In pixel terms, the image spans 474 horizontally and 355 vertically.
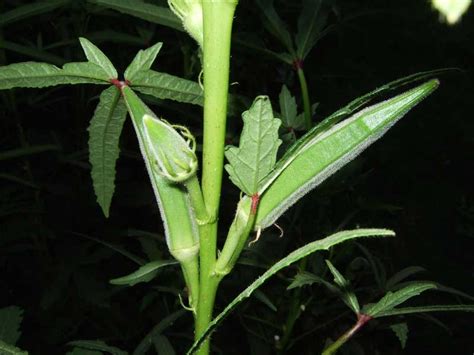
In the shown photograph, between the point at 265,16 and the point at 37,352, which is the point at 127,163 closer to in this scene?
the point at 37,352

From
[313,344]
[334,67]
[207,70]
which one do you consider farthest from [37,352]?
[334,67]

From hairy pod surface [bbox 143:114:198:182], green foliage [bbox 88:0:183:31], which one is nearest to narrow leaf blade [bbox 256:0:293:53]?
green foliage [bbox 88:0:183:31]

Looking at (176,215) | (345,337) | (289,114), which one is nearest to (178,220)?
(176,215)

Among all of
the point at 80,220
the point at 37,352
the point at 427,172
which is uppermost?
the point at 427,172

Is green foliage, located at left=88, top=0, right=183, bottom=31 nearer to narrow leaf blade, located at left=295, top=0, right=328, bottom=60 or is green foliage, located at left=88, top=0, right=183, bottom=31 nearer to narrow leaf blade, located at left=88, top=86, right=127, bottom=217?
narrow leaf blade, located at left=88, top=86, right=127, bottom=217

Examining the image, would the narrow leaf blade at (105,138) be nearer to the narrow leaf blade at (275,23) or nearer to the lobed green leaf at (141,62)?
the lobed green leaf at (141,62)

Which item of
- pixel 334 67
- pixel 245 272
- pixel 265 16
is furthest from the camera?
pixel 334 67

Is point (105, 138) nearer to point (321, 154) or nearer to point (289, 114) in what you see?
point (321, 154)

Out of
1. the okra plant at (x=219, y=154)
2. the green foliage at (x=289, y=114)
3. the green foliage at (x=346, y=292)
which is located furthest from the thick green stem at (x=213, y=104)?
the green foliage at (x=289, y=114)
